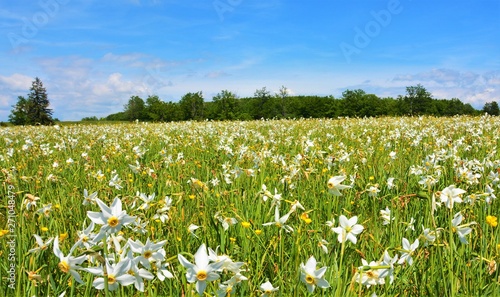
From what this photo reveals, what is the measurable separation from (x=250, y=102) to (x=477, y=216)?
11215 cm

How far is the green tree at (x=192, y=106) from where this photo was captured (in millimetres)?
105575

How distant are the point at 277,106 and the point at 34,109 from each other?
217 ft

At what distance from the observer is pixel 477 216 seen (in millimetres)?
3459

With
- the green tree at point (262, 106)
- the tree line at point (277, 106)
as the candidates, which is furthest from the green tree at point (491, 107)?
the green tree at point (262, 106)

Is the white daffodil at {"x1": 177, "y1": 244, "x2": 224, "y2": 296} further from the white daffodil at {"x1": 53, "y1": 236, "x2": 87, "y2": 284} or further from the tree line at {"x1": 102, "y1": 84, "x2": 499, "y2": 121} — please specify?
the tree line at {"x1": 102, "y1": 84, "x2": 499, "y2": 121}

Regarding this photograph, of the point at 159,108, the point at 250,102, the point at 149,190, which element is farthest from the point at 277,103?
the point at 149,190

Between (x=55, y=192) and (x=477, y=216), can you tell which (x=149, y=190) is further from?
(x=477, y=216)

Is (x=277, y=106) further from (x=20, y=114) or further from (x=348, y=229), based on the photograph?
(x=348, y=229)

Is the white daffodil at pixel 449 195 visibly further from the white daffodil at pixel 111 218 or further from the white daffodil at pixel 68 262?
the white daffodil at pixel 68 262

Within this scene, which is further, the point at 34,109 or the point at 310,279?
the point at 34,109

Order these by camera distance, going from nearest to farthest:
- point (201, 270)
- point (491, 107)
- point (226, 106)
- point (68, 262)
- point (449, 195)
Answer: point (201, 270), point (68, 262), point (449, 195), point (226, 106), point (491, 107)

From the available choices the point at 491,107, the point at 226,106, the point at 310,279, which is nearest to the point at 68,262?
the point at 310,279

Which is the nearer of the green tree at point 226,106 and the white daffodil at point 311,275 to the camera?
the white daffodil at point 311,275

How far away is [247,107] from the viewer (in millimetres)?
112125
